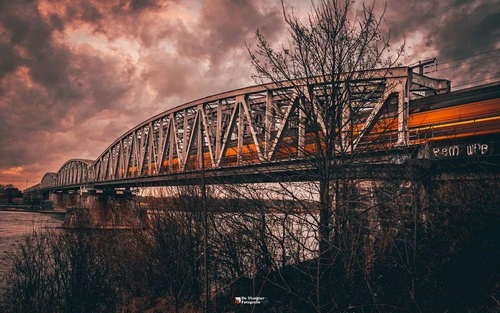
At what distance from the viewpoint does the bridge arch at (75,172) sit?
91688 millimetres

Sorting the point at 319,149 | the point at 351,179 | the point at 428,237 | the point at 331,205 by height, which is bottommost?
the point at 428,237

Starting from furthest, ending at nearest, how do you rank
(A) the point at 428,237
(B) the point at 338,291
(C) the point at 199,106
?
1. (C) the point at 199,106
2. (A) the point at 428,237
3. (B) the point at 338,291

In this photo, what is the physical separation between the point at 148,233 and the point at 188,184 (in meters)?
3.70

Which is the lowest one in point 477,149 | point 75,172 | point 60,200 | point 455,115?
point 60,200

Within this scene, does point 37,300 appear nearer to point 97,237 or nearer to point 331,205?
point 97,237

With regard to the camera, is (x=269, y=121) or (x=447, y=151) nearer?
(x=269, y=121)

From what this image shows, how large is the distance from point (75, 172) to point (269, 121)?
106007mm

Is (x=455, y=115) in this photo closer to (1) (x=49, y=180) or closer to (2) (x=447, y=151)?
(2) (x=447, y=151)

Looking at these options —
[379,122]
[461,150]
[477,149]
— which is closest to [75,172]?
[461,150]

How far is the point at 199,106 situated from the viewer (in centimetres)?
3133

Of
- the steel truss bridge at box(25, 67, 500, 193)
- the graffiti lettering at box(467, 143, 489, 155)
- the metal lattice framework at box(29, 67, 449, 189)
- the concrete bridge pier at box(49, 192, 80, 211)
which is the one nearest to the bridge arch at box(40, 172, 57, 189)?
the concrete bridge pier at box(49, 192, 80, 211)

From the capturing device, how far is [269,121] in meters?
10.3

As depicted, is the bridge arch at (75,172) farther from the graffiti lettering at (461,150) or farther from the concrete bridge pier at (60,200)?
the graffiti lettering at (461,150)

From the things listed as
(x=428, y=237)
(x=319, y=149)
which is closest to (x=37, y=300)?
(x=319, y=149)
